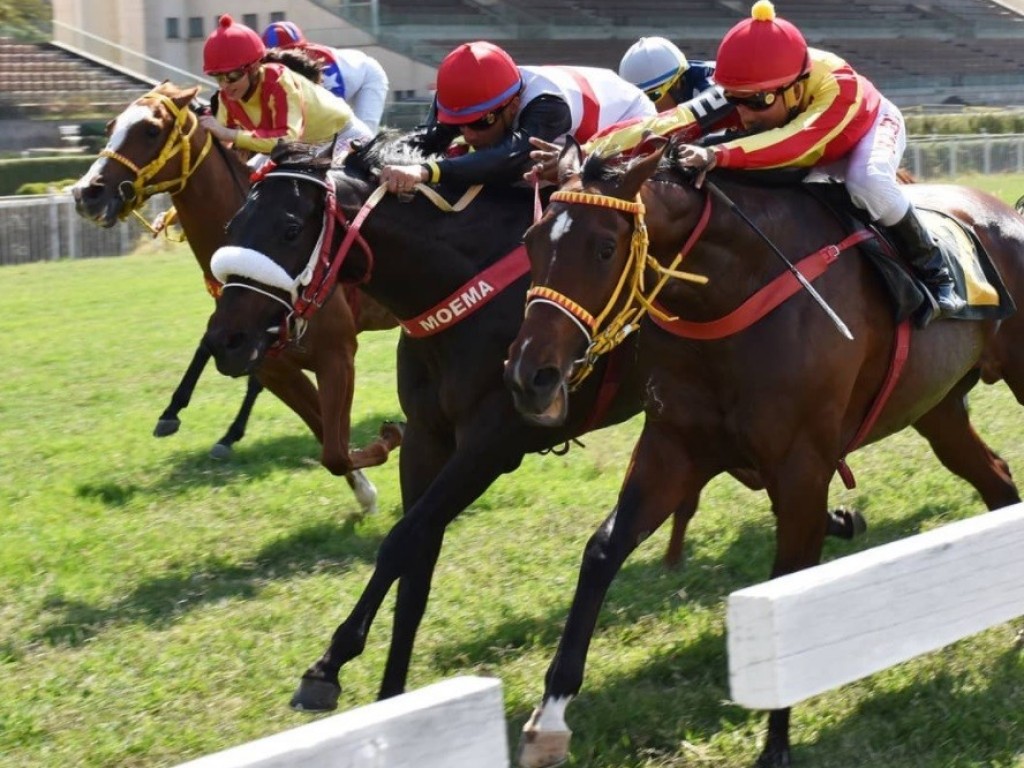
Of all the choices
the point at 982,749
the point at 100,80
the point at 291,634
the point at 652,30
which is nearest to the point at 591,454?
the point at 291,634

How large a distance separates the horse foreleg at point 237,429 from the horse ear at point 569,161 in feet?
14.4

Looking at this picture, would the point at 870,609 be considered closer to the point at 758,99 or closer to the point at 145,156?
the point at 758,99

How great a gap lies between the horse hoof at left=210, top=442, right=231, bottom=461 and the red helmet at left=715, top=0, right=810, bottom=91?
4.47 meters

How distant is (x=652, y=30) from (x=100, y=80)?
17012mm

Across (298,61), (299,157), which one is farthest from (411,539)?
(298,61)

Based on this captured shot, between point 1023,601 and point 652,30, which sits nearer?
point 1023,601

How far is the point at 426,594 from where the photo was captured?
14.3ft

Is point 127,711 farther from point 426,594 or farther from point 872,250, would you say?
point 872,250

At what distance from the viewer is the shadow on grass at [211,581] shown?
17.4 ft

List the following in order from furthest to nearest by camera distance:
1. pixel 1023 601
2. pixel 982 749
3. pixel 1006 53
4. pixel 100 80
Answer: pixel 1006 53 < pixel 100 80 < pixel 982 749 < pixel 1023 601

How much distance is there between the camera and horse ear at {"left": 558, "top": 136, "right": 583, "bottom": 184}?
148 inches

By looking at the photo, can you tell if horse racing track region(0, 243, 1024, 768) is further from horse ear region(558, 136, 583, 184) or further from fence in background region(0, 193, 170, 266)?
fence in background region(0, 193, 170, 266)

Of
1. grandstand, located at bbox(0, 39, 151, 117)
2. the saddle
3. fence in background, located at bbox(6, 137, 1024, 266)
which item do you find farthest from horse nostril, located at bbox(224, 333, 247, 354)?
grandstand, located at bbox(0, 39, 151, 117)

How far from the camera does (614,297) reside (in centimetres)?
356
